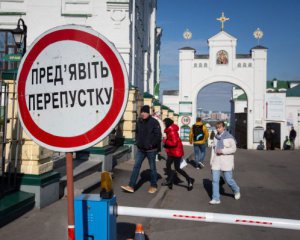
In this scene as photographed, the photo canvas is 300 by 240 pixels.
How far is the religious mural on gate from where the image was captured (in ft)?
113

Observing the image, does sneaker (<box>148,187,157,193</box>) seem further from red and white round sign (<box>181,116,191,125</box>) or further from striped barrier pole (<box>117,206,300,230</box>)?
red and white round sign (<box>181,116,191,125</box>)

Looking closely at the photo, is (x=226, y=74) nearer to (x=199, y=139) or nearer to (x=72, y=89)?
(x=199, y=139)

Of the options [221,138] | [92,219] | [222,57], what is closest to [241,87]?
[222,57]

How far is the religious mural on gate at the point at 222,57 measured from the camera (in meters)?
34.4

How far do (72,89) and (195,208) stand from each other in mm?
4650

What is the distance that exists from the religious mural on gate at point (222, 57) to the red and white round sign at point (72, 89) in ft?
109

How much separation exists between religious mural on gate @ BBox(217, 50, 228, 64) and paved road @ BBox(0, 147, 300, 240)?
24747 mm

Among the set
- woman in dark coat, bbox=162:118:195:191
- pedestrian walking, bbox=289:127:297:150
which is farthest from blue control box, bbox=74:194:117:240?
pedestrian walking, bbox=289:127:297:150

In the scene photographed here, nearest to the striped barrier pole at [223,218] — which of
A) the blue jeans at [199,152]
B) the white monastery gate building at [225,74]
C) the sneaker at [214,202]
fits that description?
the sneaker at [214,202]

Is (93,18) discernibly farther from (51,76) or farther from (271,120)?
(271,120)

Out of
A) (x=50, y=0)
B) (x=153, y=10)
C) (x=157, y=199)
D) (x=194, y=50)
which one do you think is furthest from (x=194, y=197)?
(x=194, y=50)

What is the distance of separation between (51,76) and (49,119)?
0.30 metres

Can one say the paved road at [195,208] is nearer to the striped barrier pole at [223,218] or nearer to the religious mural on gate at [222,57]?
the striped barrier pole at [223,218]

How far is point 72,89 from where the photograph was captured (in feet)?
7.84
